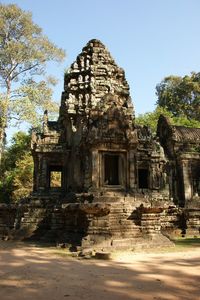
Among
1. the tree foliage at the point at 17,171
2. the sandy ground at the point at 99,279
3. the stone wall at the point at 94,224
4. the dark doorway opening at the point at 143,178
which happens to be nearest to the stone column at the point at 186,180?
the dark doorway opening at the point at 143,178

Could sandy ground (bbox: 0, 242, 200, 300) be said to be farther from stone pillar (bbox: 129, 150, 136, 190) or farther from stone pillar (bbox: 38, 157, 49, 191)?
stone pillar (bbox: 38, 157, 49, 191)

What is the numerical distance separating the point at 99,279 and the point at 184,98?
125 feet

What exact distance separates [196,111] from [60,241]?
106ft

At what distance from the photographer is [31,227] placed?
1413cm

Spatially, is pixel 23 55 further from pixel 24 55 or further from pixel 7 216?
pixel 7 216

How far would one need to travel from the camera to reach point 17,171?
90.7 feet

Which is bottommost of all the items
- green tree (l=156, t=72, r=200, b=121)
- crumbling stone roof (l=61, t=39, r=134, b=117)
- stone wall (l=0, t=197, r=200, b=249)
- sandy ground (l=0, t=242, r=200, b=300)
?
sandy ground (l=0, t=242, r=200, b=300)

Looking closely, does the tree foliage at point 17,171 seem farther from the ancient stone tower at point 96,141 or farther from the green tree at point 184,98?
the green tree at point 184,98

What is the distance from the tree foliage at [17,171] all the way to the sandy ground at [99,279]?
62.1ft

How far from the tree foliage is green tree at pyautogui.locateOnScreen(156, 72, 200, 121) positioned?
19440 mm

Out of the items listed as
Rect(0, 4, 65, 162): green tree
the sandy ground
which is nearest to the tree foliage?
Rect(0, 4, 65, 162): green tree

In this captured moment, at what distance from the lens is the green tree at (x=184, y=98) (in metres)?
40.1

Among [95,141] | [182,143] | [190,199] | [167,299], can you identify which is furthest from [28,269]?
[182,143]

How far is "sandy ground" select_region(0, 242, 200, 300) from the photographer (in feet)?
16.2
